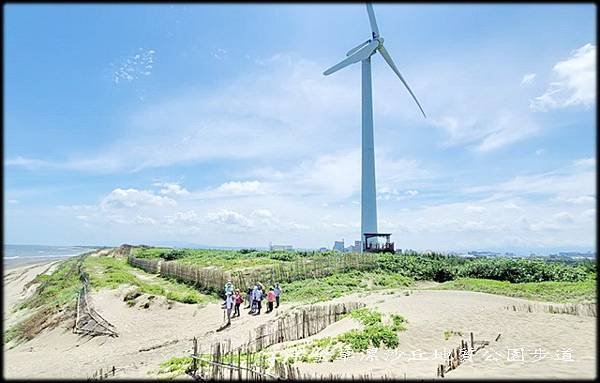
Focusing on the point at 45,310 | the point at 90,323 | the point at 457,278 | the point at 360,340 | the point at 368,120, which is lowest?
the point at 45,310

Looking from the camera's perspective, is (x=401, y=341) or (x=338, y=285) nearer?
(x=401, y=341)

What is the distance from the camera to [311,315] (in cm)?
1451

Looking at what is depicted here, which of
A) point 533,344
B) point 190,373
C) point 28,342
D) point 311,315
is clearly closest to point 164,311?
point 28,342

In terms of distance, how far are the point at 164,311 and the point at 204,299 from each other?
2348mm

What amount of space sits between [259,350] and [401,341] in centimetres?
440

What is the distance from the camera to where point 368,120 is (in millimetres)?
39656

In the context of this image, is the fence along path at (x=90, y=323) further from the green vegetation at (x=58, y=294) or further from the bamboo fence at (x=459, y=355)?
the bamboo fence at (x=459, y=355)

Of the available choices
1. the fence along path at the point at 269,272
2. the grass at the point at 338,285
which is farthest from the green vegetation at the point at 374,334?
the fence along path at the point at 269,272

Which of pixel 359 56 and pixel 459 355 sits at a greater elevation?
pixel 359 56

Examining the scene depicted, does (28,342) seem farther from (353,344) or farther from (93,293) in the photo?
(353,344)

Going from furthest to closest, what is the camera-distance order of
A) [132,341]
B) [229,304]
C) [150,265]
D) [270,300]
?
[150,265] → [270,300] → [229,304] → [132,341]

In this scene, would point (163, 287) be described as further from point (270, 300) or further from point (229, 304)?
point (270, 300)

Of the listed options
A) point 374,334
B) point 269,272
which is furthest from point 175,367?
point 269,272

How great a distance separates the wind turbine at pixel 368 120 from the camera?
38.9m
